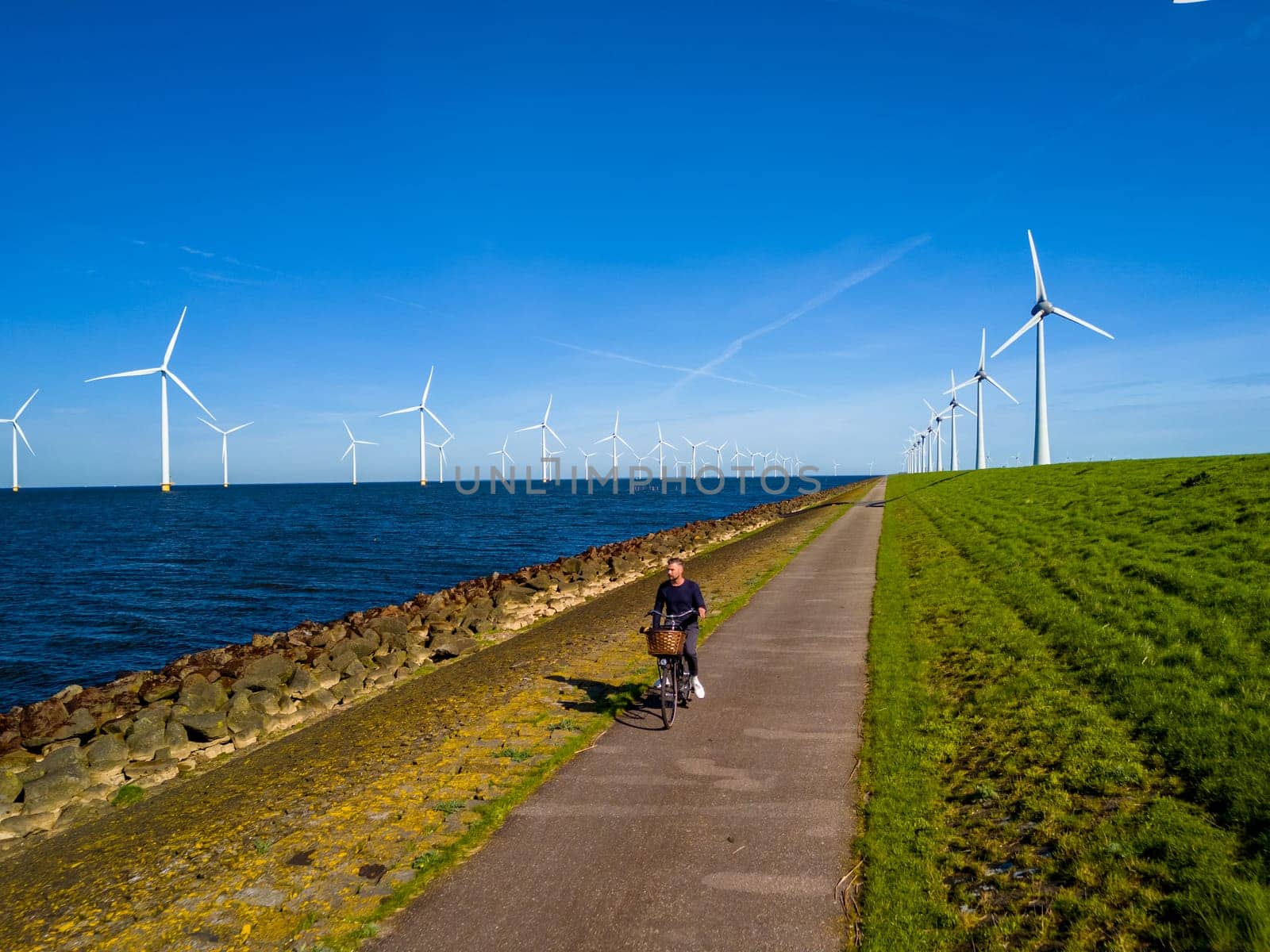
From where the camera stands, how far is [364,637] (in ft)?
66.0

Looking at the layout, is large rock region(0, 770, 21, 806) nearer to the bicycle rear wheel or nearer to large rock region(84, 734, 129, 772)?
large rock region(84, 734, 129, 772)

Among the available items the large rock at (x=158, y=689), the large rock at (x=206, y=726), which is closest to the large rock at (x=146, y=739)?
the large rock at (x=206, y=726)

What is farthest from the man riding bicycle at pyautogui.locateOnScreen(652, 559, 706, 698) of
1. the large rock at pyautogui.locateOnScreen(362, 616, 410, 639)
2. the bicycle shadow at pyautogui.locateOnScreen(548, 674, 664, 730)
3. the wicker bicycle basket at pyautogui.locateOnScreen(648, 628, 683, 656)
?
the large rock at pyautogui.locateOnScreen(362, 616, 410, 639)

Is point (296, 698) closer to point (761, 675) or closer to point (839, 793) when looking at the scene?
point (761, 675)

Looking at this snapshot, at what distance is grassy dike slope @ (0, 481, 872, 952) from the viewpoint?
22.5 ft

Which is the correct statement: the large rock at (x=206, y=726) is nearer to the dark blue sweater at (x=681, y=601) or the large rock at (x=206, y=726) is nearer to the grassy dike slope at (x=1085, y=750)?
the dark blue sweater at (x=681, y=601)

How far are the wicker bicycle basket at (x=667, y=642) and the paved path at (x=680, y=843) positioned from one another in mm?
1251

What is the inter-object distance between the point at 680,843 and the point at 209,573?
46317 millimetres

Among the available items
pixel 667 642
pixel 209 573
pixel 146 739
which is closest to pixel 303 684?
pixel 146 739

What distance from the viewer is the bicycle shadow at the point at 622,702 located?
38.6ft

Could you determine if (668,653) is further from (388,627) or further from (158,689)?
(158,689)

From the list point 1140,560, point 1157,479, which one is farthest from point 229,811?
point 1157,479

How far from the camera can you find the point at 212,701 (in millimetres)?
15180

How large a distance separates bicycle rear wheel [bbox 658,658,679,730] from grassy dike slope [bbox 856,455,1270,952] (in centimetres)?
295
